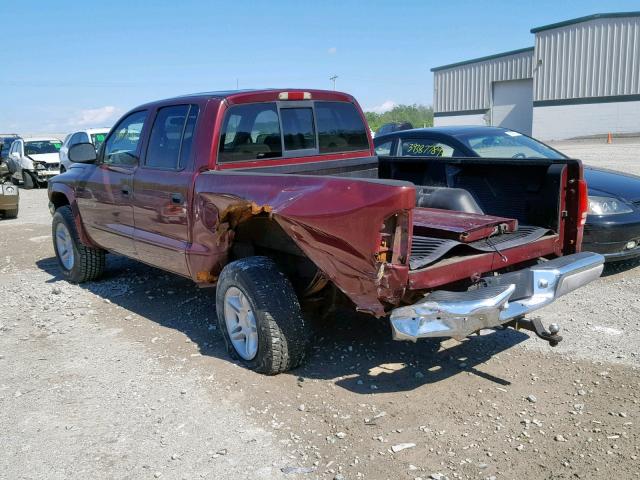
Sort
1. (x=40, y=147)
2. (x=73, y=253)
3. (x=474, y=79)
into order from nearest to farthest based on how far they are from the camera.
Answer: (x=73, y=253), (x=40, y=147), (x=474, y=79)

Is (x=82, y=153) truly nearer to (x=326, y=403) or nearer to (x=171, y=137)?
(x=171, y=137)

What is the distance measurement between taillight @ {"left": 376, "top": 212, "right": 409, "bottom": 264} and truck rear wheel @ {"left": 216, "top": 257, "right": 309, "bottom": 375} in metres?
0.96

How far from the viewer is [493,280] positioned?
3.74 m

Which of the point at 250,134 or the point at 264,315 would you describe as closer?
the point at 264,315

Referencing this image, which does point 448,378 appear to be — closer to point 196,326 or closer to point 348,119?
point 196,326

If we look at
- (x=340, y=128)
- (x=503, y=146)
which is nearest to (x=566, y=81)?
(x=503, y=146)

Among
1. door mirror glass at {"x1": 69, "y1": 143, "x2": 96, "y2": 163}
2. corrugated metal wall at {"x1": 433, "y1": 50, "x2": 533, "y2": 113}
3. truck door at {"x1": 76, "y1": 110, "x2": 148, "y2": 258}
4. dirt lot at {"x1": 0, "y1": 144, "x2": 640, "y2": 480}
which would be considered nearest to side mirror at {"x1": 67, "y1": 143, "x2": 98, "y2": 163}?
door mirror glass at {"x1": 69, "y1": 143, "x2": 96, "y2": 163}

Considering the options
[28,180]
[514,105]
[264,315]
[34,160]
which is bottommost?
[28,180]

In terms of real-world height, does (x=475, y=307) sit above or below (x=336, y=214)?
below

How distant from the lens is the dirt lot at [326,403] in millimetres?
3160

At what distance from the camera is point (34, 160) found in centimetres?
2045

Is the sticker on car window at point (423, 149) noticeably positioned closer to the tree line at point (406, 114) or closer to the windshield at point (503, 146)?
the windshield at point (503, 146)

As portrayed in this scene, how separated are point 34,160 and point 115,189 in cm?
1677

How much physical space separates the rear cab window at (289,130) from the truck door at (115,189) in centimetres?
110
